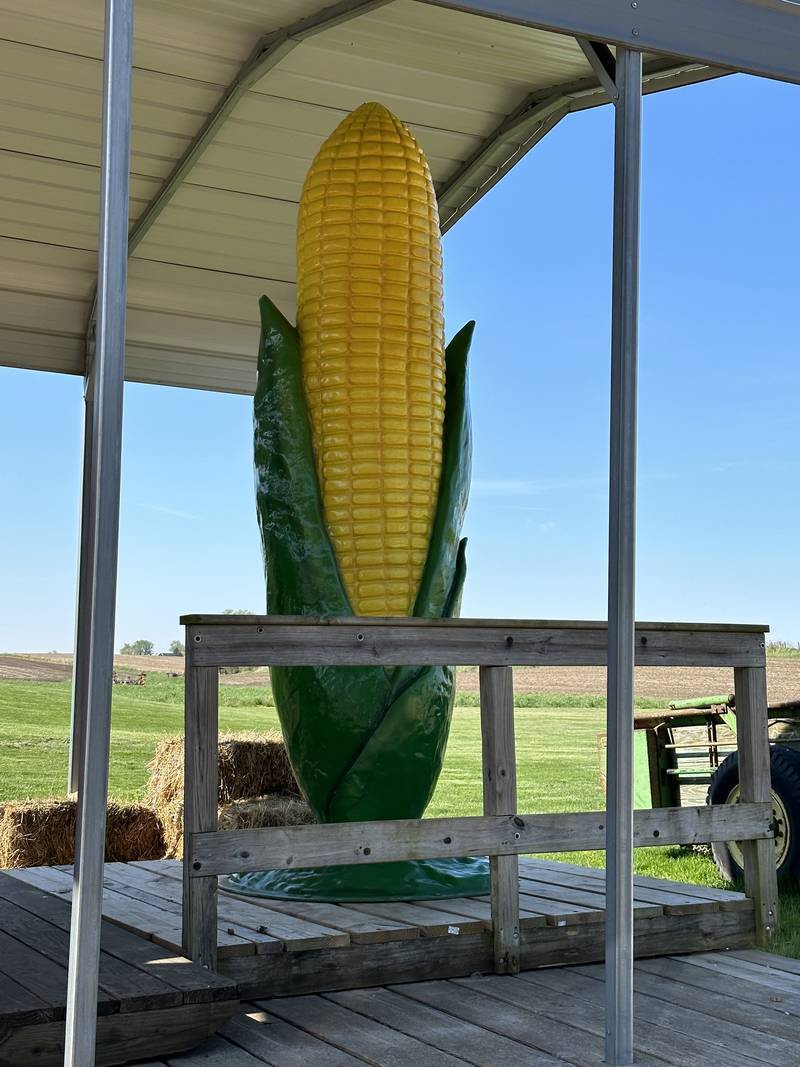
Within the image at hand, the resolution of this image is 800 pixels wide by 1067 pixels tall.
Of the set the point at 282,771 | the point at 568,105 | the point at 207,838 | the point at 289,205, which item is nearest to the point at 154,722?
the point at 282,771

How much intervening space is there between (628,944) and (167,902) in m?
1.79

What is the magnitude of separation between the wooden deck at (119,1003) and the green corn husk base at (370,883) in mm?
841

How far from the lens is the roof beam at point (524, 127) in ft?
16.8

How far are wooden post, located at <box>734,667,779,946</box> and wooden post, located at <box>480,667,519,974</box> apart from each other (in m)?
0.98

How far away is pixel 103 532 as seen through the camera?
90.8 inches

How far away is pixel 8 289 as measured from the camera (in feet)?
23.9

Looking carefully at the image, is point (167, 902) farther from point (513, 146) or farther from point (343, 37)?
point (513, 146)

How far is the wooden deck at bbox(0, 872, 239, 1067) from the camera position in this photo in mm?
2635

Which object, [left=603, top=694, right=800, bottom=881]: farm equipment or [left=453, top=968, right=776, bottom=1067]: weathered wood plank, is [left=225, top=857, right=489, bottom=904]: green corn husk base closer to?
[left=453, top=968, right=776, bottom=1067]: weathered wood plank

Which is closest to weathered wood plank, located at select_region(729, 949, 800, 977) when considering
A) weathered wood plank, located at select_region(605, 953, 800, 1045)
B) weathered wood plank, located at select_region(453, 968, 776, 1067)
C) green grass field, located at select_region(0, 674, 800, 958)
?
weathered wood plank, located at select_region(605, 953, 800, 1045)

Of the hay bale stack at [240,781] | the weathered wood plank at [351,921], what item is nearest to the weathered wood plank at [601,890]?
the weathered wood plank at [351,921]

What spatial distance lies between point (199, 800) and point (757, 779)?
2.04 metres

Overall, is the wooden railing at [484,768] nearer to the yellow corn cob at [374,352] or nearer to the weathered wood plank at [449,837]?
the weathered wood plank at [449,837]

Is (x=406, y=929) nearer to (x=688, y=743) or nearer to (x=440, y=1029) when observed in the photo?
(x=440, y=1029)
